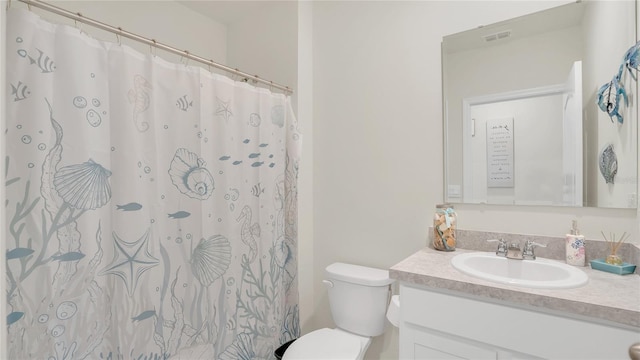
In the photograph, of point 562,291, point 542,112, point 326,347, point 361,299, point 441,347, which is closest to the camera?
point 562,291

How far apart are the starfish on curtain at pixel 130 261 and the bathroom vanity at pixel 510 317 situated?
3.29ft

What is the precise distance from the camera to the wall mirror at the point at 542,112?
1.26 meters

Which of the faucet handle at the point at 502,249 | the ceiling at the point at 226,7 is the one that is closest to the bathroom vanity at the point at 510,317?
the faucet handle at the point at 502,249

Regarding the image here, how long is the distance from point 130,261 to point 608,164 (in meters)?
2.00

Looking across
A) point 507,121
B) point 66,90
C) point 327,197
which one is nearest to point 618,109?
point 507,121

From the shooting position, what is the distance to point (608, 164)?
1276mm

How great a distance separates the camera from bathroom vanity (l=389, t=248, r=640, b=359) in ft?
2.86

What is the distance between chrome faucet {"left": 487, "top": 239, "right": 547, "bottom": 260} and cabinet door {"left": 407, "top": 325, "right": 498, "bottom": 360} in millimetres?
485

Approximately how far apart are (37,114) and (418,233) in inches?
67.4

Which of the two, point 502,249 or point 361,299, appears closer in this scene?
point 502,249

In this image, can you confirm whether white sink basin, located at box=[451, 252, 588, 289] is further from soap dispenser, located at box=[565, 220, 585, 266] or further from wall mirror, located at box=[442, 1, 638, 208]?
wall mirror, located at box=[442, 1, 638, 208]

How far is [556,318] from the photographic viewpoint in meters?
0.93

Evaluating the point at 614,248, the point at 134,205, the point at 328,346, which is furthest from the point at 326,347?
the point at 614,248

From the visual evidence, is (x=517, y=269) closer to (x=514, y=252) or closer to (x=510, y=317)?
(x=514, y=252)
